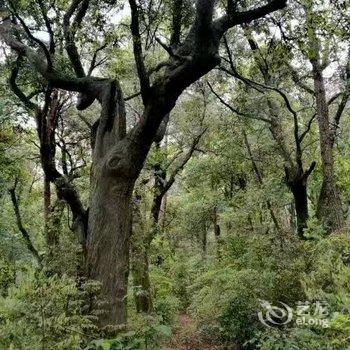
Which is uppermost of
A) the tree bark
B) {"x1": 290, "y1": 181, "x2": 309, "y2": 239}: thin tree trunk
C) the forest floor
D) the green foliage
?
{"x1": 290, "y1": 181, "x2": 309, "y2": 239}: thin tree trunk

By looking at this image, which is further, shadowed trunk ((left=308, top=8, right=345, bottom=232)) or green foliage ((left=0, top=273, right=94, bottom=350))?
shadowed trunk ((left=308, top=8, right=345, bottom=232))

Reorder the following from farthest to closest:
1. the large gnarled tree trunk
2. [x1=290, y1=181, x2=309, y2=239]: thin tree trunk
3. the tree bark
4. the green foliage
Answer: [x1=290, y1=181, x2=309, y2=239]: thin tree trunk
the tree bark
the large gnarled tree trunk
the green foliage

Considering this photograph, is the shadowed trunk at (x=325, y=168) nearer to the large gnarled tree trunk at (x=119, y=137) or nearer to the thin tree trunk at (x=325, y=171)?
the thin tree trunk at (x=325, y=171)

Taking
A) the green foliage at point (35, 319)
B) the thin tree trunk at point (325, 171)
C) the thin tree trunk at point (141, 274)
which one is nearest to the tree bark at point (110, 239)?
the green foliage at point (35, 319)

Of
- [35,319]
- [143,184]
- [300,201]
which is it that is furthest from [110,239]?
[300,201]

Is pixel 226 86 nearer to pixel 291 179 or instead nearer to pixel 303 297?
pixel 291 179

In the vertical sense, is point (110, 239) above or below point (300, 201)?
below

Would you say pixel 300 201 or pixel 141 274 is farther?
pixel 300 201

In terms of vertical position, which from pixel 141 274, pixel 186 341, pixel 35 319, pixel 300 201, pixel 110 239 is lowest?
pixel 186 341

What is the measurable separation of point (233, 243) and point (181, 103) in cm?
623

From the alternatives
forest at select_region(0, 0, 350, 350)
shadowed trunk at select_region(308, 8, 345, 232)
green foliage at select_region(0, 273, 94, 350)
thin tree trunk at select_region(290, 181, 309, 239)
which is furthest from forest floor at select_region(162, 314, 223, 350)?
green foliage at select_region(0, 273, 94, 350)

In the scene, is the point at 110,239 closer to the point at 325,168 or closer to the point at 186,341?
the point at 186,341

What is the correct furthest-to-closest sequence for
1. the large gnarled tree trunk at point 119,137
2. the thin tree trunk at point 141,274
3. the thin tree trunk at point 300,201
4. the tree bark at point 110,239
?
the thin tree trunk at point 300,201 < the thin tree trunk at point 141,274 < the tree bark at point 110,239 < the large gnarled tree trunk at point 119,137

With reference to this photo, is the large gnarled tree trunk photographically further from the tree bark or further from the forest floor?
the forest floor
